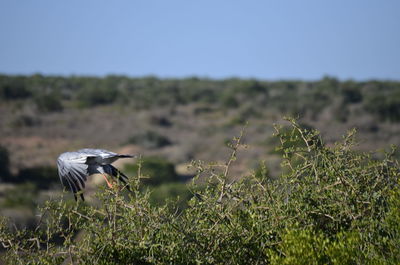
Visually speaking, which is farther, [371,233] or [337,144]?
→ [337,144]

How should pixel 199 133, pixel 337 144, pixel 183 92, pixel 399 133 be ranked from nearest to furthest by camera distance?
pixel 337 144, pixel 399 133, pixel 199 133, pixel 183 92

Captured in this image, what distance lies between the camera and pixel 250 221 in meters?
5.43

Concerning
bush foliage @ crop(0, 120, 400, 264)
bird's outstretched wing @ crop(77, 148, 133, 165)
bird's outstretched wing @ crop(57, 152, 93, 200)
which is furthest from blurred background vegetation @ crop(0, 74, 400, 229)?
bush foliage @ crop(0, 120, 400, 264)

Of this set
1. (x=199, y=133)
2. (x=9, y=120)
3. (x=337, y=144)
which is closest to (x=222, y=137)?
(x=199, y=133)

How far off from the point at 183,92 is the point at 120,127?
13.6 metres

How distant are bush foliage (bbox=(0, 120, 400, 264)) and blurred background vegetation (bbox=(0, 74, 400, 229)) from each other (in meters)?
14.4

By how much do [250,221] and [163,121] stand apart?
1398 inches

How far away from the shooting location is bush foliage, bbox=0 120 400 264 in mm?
5125

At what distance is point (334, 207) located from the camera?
5.41m

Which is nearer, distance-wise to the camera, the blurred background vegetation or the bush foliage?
the bush foliage

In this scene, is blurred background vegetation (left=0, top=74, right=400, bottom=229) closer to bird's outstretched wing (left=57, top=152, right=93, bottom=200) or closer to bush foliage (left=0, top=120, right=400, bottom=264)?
bird's outstretched wing (left=57, top=152, right=93, bottom=200)

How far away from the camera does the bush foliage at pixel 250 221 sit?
202 inches

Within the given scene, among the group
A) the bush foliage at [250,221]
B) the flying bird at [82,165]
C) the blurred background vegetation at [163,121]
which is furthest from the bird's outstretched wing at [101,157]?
the blurred background vegetation at [163,121]

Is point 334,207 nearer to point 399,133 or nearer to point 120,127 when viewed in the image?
point 399,133
